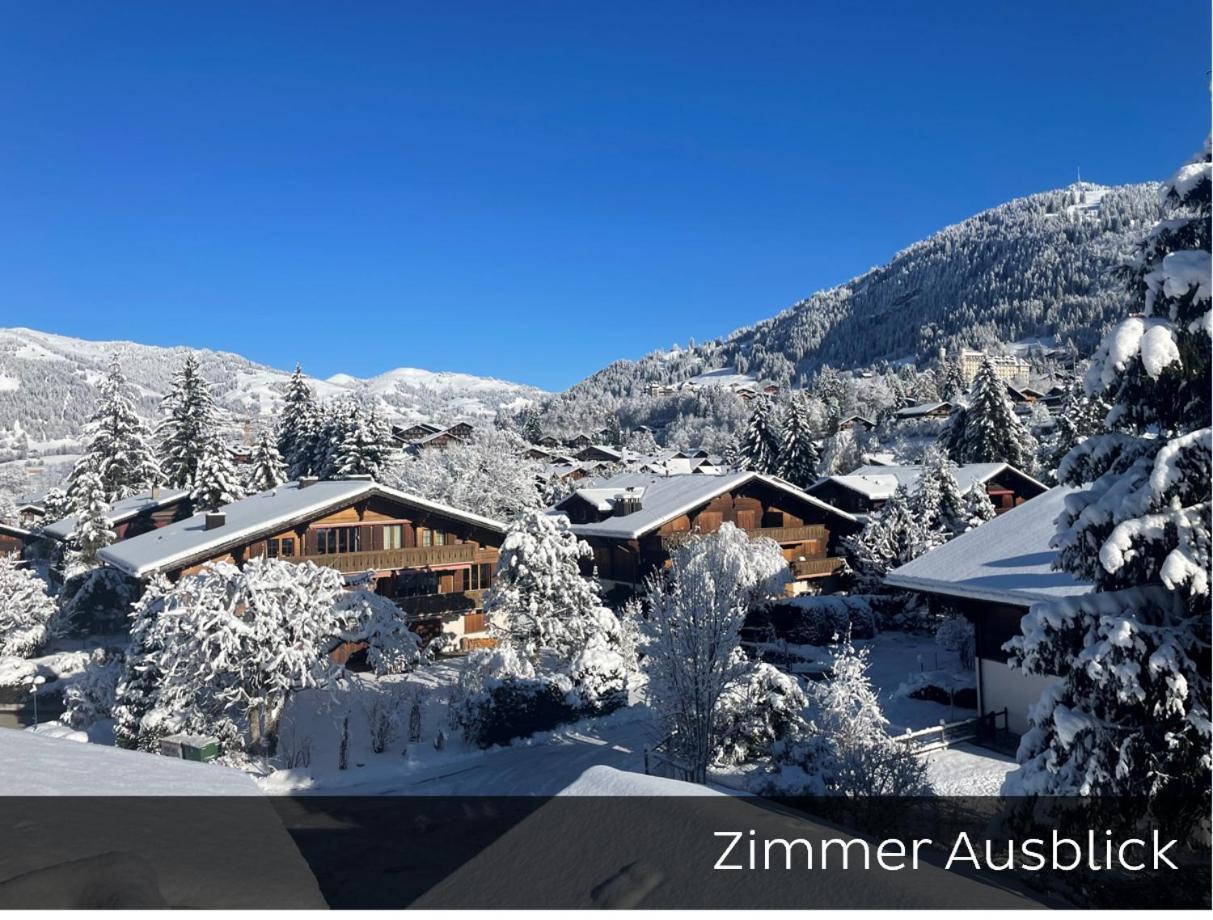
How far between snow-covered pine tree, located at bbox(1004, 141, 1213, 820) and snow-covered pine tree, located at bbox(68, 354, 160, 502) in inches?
2530

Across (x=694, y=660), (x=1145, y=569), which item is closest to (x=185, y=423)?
(x=694, y=660)

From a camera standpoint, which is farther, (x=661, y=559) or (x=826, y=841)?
(x=661, y=559)

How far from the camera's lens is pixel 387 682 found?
29.7 metres

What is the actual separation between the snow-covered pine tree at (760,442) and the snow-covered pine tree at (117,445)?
4803 centimetres

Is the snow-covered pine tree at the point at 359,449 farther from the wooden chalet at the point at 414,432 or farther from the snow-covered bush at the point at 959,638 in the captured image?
the wooden chalet at the point at 414,432

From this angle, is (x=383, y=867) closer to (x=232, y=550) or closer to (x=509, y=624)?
(x=509, y=624)

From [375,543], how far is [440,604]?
421 centimetres

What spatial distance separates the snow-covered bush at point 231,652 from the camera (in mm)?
22484

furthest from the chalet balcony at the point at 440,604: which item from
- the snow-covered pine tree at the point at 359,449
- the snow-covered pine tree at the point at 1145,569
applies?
the snow-covered pine tree at the point at 1145,569

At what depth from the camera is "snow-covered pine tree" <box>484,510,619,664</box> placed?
28.0 metres

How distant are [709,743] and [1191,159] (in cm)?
1408

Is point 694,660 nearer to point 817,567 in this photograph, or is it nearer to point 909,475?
point 817,567

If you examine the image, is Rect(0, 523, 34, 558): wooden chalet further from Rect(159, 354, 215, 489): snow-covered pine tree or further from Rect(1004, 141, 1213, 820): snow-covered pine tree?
Rect(1004, 141, 1213, 820): snow-covered pine tree

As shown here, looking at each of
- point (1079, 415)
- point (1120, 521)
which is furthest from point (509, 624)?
→ point (1079, 415)
